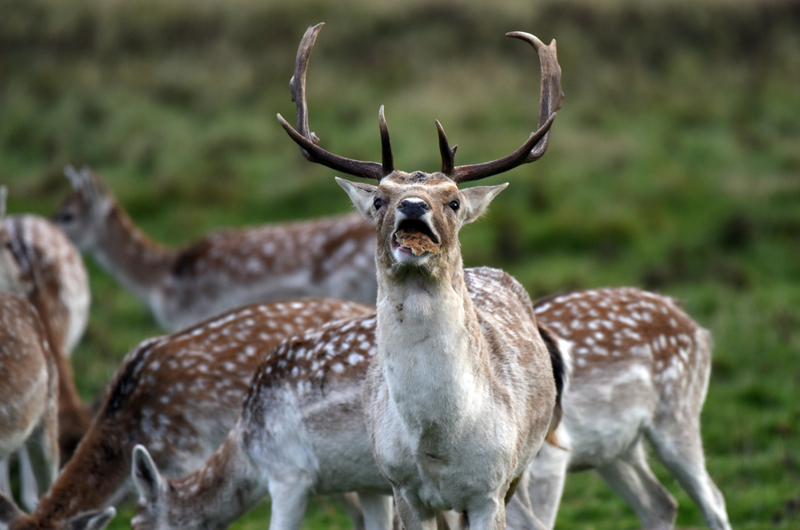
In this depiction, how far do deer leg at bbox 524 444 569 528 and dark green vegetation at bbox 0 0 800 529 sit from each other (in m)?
1.19

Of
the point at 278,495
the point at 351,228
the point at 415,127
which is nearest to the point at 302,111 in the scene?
the point at 278,495

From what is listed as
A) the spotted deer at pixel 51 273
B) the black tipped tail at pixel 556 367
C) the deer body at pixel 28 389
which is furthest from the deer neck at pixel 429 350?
the spotted deer at pixel 51 273

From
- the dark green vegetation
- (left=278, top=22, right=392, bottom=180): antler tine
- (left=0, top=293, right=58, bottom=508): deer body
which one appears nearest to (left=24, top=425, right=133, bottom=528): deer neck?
(left=0, top=293, right=58, bottom=508): deer body

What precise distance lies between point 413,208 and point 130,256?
269 inches

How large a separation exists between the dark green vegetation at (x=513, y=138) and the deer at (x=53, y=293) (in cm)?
58

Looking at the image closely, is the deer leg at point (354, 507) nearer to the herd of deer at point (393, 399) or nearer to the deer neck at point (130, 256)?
the herd of deer at point (393, 399)

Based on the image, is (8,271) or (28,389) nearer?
(28,389)

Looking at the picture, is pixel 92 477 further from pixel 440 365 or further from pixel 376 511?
pixel 440 365

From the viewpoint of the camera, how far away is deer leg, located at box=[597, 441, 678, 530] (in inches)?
213

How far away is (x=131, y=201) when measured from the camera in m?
12.4

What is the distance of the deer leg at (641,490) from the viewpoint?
17.7 feet

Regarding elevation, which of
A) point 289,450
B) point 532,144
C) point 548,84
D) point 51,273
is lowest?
point 289,450

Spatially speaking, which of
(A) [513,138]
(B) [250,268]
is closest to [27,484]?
(B) [250,268]

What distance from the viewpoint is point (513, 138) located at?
13219mm
